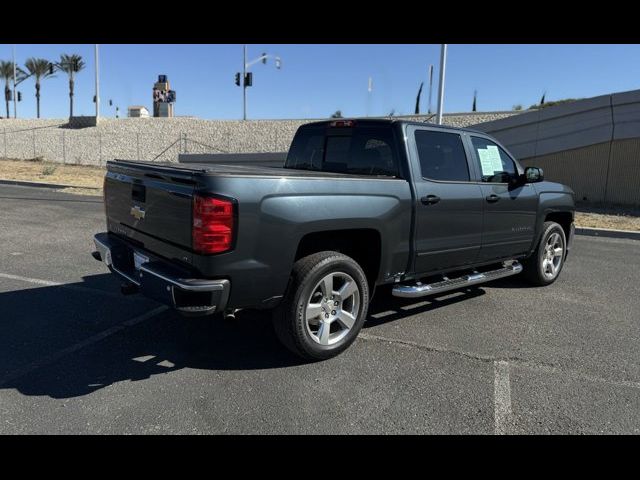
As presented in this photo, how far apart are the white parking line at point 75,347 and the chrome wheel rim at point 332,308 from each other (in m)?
1.79

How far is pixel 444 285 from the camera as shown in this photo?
4.67m

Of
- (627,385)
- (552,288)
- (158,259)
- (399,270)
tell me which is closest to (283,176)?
(158,259)

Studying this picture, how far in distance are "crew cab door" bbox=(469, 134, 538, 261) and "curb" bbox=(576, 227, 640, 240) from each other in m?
5.91

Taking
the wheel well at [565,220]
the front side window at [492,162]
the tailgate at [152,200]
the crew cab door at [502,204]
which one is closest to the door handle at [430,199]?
the crew cab door at [502,204]

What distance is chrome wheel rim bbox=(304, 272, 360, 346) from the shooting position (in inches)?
151

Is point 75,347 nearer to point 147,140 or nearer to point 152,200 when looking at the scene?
point 152,200

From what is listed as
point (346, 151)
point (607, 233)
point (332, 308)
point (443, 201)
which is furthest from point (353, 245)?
point (607, 233)

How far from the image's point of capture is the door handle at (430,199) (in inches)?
174

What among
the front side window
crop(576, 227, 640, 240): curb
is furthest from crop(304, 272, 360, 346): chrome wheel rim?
crop(576, 227, 640, 240): curb

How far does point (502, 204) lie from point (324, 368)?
287cm

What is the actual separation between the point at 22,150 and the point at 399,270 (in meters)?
42.5

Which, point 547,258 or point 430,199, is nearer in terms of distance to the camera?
point 430,199

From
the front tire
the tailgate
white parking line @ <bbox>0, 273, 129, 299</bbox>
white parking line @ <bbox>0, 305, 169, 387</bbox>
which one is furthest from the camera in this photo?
white parking line @ <bbox>0, 273, 129, 299</bbox>

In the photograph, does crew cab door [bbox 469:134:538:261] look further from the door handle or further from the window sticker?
the door handle
